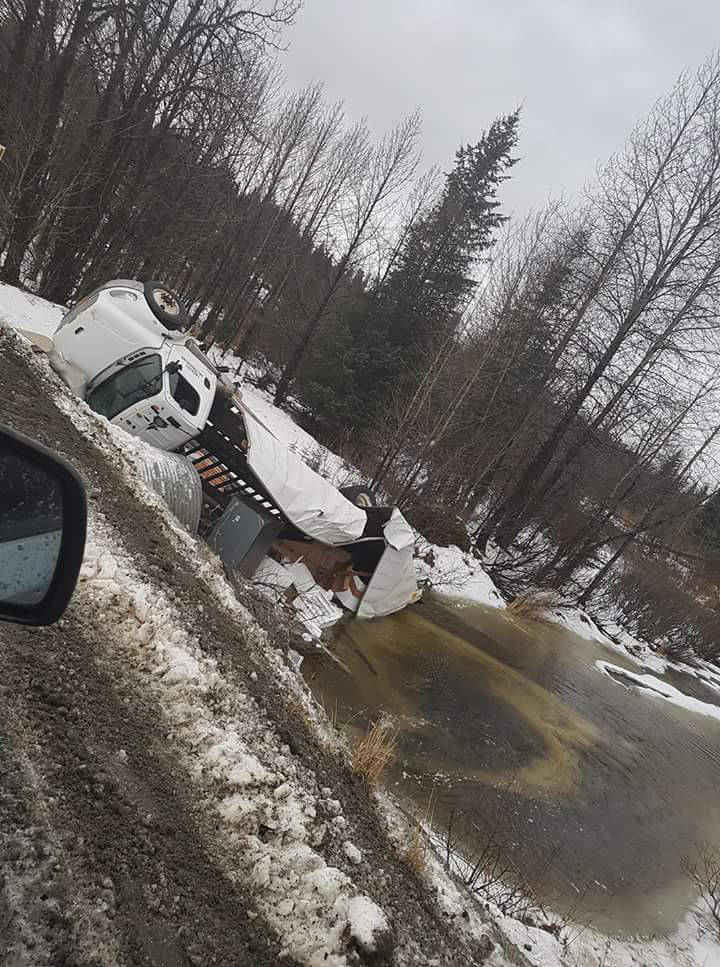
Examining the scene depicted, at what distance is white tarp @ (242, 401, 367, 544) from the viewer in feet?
25.4

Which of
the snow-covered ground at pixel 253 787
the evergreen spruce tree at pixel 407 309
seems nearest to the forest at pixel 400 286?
the evergreen spruce tree at pixel 407 309

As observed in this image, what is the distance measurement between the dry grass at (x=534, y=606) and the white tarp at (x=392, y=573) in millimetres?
6559

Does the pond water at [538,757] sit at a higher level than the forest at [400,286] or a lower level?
lower

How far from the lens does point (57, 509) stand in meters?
1.73

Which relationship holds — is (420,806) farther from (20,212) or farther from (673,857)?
(20,212)

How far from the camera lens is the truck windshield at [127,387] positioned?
7.16 metres

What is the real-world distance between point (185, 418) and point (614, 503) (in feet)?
56.3

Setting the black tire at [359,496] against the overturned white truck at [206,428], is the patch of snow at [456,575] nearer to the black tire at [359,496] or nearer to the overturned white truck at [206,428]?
the black tire at [359,496]

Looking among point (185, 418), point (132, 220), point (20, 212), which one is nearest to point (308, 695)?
point (185, 418)

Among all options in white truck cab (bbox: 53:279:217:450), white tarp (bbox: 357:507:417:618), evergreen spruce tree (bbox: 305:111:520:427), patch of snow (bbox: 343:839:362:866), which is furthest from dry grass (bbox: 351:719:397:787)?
evergreen spruce tree (bbox: 305:111:520:427)

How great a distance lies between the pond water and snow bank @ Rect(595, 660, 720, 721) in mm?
1038

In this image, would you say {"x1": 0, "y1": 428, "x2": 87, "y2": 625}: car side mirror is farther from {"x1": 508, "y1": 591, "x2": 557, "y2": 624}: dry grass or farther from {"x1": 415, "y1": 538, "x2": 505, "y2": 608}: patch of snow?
{"x1": 508, "y1": 591, "x2": 557, "y2": 624}: dry grass

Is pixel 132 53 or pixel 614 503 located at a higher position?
pixel 132 53

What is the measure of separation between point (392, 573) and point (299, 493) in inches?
124
